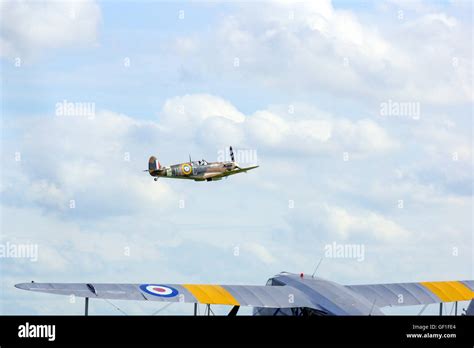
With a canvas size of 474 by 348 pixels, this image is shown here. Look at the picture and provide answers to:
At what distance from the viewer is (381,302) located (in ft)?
152

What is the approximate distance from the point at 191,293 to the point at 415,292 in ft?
40.9

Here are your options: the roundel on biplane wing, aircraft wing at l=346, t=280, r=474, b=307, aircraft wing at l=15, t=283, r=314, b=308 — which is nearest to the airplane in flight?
aircraft wing at l=15, t=283, r=314, b=308

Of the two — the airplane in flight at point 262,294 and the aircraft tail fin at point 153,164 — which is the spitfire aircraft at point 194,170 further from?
the airplane in flight at point 262,294

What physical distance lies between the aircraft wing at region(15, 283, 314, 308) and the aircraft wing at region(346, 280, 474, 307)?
5.86 metres

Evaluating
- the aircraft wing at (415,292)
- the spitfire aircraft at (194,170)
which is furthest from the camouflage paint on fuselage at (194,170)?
the aircraft wing at (415,292)

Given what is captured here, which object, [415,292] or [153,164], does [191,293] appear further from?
[153,164]

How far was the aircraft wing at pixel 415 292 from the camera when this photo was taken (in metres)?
46.9

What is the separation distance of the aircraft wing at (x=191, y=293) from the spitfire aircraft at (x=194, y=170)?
29.0 m

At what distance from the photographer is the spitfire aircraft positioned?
7219 cm

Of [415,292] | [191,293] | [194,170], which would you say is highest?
[194,170]

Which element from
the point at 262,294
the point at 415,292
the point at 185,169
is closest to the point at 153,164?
the point at 185,169

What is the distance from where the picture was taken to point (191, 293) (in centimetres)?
4244
